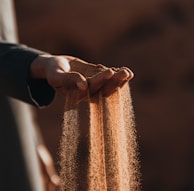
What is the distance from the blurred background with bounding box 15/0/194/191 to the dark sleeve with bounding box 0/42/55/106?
13.0 feet

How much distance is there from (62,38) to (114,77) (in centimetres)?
434

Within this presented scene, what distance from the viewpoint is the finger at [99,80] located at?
3.30 feet

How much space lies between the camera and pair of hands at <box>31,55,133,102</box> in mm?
1014

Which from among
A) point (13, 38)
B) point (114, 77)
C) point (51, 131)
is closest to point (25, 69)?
point (114, 77)

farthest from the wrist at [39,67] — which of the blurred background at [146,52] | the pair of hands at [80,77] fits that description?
the blurred background at [146,52]

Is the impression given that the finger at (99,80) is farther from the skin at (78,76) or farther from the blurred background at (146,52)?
the blurred background at (146,52)

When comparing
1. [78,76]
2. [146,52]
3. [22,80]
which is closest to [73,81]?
[78,76]

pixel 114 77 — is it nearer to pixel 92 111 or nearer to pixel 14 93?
pixel 92 111

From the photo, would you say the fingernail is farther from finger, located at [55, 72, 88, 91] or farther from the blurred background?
the blurred background

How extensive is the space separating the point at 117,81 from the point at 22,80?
17cm

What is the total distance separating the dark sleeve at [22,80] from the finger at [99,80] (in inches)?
4.8

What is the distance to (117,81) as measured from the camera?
102cm

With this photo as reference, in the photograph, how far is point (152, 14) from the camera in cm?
536

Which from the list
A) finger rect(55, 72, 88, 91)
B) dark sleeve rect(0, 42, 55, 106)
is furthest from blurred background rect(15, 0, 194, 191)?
finger rect(55, 72, 88, 91)
